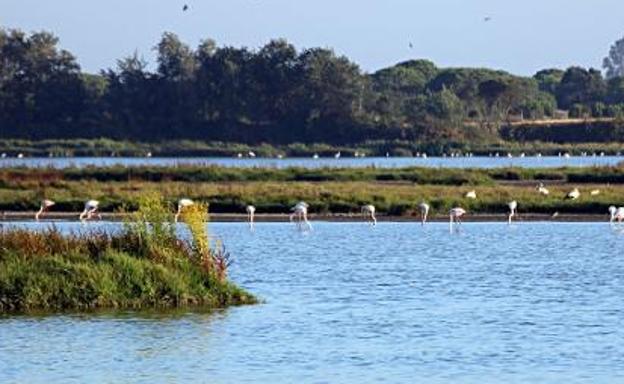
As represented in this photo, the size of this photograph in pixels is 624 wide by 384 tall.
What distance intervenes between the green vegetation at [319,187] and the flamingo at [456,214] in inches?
63.2

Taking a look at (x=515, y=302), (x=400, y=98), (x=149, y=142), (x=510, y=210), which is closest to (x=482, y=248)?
(x=510, y=210)

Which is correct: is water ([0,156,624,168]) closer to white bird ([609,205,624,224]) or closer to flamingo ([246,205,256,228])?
flamingo ([246,205,256,228])

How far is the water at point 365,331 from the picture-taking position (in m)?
21.8

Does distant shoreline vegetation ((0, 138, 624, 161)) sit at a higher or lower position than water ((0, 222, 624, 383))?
higher

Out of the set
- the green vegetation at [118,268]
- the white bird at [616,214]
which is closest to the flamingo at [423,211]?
the white bird at [616,214]

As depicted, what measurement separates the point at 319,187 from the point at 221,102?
3107 inches

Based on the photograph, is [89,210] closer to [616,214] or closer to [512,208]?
[512,208]

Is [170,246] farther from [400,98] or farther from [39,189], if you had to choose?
[400,98]

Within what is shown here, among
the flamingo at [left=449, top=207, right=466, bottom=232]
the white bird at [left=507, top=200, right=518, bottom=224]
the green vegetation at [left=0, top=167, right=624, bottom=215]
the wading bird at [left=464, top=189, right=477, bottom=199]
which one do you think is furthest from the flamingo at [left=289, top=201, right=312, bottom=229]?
the white bird at [left=507, top=200, right=518, bottom=224]

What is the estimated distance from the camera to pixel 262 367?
72.9 ft

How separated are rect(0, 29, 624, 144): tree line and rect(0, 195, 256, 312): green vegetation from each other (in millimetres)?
102452

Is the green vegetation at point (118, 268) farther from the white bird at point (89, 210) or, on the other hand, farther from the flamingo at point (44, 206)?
the flamingo at point (44, 206)

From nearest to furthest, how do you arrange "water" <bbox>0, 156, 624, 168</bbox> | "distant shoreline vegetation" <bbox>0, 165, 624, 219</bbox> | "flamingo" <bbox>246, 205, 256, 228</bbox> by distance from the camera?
"flamingo" <bbox>246, 205, 256, 228</bbox> → "distant shoreline vegetation" <bbox>0, 165, 624, 219</bbox> → "water" <bbox>0, 156, 624, 168</bbox>

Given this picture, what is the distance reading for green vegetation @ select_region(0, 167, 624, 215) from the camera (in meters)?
50.8
